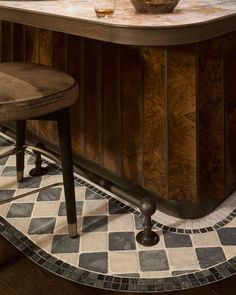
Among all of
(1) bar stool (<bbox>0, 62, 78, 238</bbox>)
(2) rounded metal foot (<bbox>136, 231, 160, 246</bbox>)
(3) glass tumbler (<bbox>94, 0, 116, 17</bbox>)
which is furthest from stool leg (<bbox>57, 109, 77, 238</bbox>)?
(3) glass tumbler (<bbox>94, 0, 116, 17</bbox>)

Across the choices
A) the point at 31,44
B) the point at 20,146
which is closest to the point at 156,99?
the point at 20,146

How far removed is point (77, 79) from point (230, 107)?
784 mm

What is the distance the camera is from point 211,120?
1.82 metres

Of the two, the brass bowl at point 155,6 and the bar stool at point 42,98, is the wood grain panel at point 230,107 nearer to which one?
the brass bowl at point 155,6

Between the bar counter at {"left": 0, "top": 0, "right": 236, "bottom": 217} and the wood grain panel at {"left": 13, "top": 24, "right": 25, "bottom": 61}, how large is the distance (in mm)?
318

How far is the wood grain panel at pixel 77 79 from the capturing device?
7.05 ft

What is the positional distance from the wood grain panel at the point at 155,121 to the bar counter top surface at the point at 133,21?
230 mm

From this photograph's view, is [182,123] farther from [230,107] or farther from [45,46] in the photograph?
[45,46]

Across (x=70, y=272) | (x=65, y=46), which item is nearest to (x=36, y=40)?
(x=65, y=46)

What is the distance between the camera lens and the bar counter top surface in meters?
1.25

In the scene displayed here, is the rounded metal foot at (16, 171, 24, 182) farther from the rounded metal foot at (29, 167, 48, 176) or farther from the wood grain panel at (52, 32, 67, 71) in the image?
the wood grain panel at (52, 32, 67, 71)

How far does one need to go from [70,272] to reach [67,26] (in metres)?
0.89

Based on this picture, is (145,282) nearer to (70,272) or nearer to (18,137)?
(70,272)

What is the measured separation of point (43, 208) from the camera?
2074 millimetres
